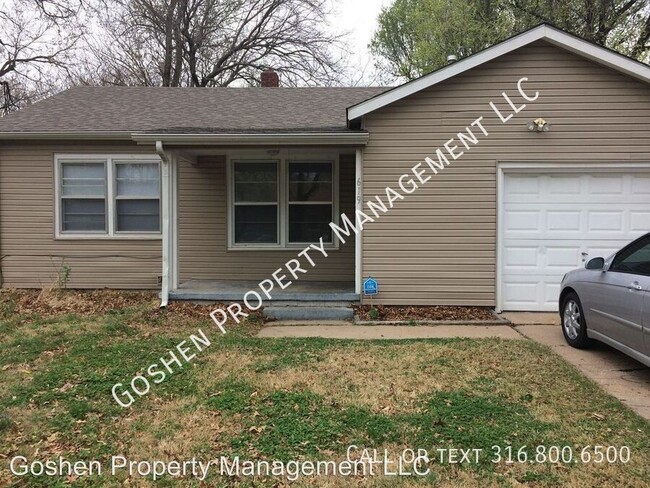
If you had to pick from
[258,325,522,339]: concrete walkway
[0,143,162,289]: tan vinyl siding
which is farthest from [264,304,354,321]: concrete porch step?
[0,143,162,289]: tan vinyl siding

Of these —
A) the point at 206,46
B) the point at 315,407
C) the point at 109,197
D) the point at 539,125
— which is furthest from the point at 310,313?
the point at 206,46

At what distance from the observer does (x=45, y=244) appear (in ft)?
29.5

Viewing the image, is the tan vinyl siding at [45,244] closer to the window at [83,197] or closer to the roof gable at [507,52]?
the window at [83,197]

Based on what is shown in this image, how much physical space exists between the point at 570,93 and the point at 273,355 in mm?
6004

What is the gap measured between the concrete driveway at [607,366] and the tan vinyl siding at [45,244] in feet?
22.8

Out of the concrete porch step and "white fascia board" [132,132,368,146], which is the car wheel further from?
"white fascia board" [132,132,368,146]

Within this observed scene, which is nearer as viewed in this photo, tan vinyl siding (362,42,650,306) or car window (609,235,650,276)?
car window (609,235,650,276)

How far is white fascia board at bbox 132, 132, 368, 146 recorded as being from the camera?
707cm

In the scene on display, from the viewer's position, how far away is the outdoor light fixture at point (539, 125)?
7090 mm

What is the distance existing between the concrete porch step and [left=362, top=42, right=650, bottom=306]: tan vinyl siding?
2.43ft

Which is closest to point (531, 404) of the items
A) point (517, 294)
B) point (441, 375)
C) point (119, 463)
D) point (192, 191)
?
point (441, 375)

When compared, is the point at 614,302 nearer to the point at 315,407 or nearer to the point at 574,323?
the point at 574,323

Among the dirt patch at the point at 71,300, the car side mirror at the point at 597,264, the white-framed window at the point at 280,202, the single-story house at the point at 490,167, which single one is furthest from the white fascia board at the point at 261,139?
the car side mirror at the point at 597,264

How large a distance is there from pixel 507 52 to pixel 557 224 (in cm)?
281
